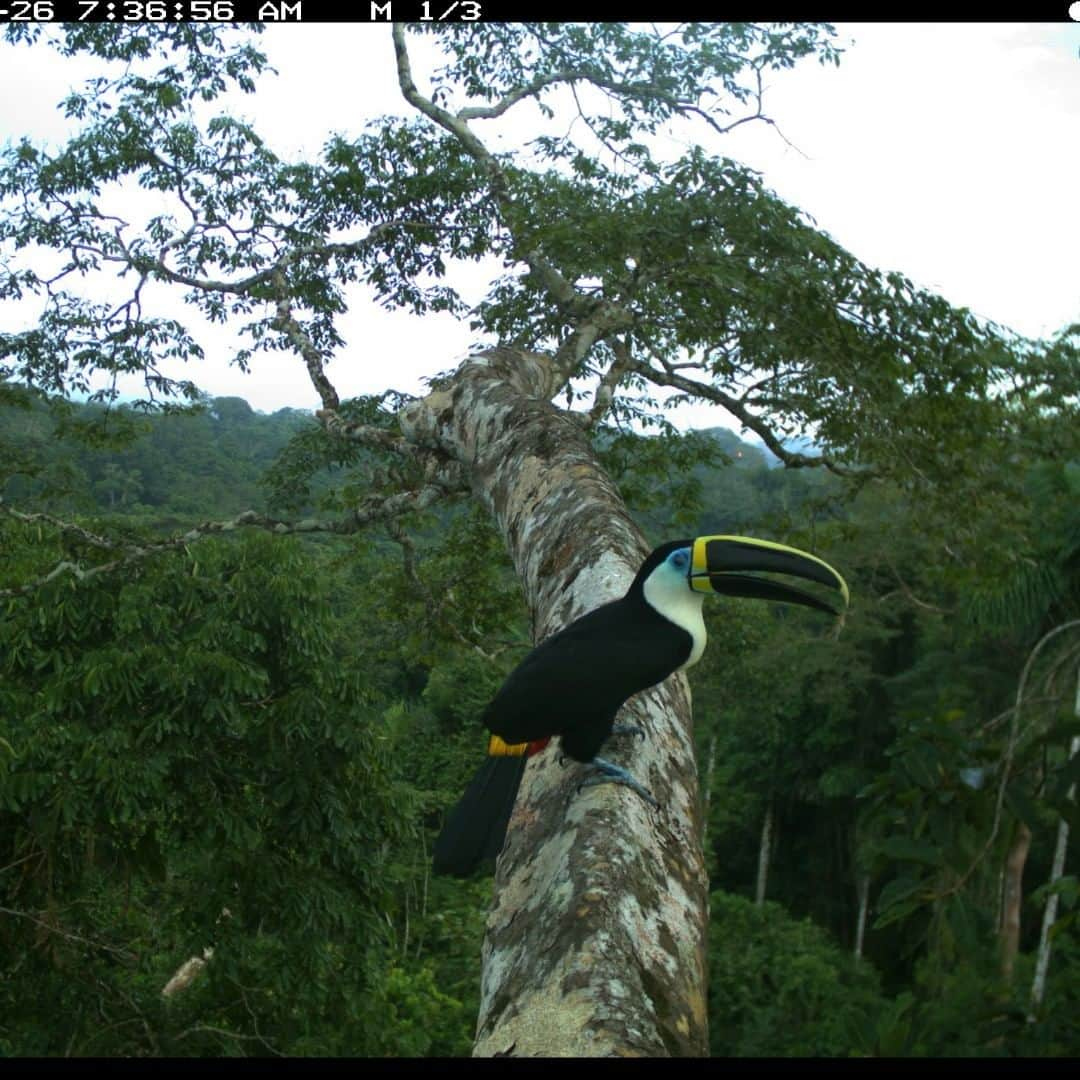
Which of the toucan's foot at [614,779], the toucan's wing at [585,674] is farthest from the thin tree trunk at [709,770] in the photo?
the toucan's foot at [614,779]

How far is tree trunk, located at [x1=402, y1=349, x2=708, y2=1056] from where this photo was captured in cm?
151

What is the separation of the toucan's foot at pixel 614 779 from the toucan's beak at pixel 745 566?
1.68 feet

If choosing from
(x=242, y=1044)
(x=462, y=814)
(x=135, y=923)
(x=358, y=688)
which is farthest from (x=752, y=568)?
(x=135, y=923)

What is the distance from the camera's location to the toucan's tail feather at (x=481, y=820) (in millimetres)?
2191

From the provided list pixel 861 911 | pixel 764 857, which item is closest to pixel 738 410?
pixel 861 911

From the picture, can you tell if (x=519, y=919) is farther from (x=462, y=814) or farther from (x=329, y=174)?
(x=329, y=174)

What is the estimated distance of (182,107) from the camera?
7.15 metres

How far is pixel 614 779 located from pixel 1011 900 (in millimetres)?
776

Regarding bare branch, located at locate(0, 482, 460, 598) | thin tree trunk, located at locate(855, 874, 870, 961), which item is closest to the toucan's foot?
bare branch, located at locate(0, 482, 460, 598)

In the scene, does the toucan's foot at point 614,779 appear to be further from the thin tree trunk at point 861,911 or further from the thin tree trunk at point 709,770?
the thin tree trunk at point 709,770

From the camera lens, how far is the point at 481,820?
7.38ft

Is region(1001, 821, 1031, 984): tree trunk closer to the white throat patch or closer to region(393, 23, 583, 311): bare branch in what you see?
the white throat patch

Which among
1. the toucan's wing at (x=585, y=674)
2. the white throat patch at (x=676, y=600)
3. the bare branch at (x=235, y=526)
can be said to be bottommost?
the toucan's wing at (x=585, y=674)

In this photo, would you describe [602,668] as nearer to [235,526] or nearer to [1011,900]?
[1011,900]
